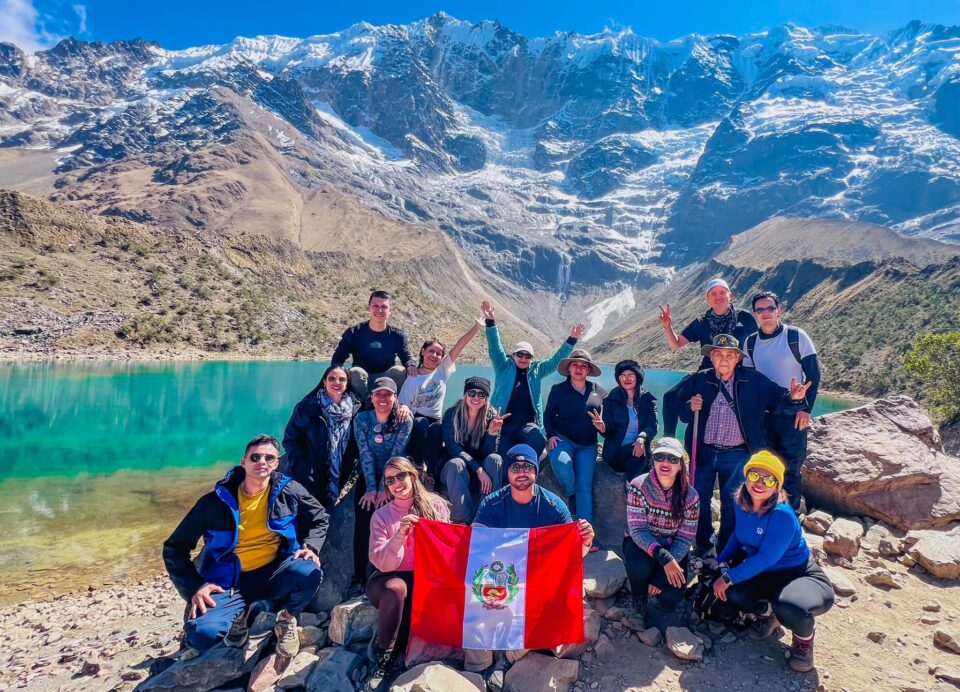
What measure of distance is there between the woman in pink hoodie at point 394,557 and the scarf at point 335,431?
1.77 m

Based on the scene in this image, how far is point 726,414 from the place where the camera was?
616 cm

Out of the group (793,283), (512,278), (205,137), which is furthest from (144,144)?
(793,283)

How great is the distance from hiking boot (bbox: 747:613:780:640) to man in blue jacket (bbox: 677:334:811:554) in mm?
936

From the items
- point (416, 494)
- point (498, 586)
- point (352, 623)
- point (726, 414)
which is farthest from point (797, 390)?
point (352, 623)

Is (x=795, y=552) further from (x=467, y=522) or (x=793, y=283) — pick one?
(x=793, y=283)

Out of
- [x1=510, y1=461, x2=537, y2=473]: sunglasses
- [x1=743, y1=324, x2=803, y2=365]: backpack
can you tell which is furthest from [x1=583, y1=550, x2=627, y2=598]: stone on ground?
[x1=743, y1=324, x2=803, y2=365]: backpack

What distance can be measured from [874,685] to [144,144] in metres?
219

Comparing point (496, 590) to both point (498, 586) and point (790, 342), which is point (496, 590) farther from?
point (790, 342)

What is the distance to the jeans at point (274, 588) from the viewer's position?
4578 millimetres

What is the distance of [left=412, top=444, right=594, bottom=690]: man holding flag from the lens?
14.9ft

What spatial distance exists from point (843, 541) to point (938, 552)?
93 centimetres

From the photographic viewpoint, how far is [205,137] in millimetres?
164000

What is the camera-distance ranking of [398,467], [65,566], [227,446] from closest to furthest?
[398,467]
[65,566]
[227,446]

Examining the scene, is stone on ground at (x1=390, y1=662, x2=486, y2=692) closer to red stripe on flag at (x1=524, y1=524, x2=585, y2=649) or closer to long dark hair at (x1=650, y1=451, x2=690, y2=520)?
red stripe on flag at (x1=524, y1=524, x2=585, y2=649)
